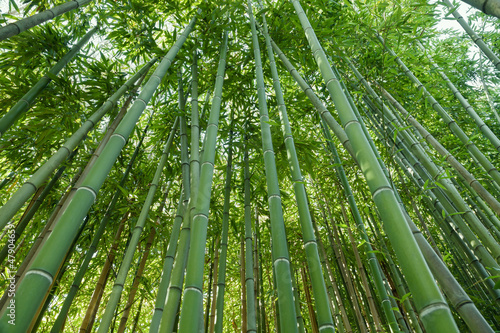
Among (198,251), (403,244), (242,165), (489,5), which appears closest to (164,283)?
(198,251)

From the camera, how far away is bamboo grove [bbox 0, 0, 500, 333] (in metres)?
1.17

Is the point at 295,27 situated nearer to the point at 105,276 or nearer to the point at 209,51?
the point at 209,51

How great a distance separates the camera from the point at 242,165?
3117 millimetres

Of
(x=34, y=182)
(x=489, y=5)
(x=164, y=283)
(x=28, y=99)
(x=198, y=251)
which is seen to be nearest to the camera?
(x=489, y=5)

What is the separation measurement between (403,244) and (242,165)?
7.69 ft

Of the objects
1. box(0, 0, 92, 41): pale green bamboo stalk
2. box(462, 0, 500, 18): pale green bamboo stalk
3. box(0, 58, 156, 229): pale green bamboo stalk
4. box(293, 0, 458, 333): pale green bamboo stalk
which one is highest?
box(0, 0, 92, 41): pale green bamboo stalk

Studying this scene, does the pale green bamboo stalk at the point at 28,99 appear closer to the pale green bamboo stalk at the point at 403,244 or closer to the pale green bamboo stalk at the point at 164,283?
the pale green bamboo stalk at the point at 164,283

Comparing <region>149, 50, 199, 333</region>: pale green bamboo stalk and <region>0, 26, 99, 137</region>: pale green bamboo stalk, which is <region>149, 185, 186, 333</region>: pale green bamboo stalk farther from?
<region>0, 26, 99, 137</region>: pale green bamboo stalk

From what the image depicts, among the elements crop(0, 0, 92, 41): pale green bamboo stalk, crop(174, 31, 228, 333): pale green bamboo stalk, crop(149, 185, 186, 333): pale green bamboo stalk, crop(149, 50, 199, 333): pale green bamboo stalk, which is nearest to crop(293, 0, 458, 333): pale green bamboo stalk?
crop(174, 31, 228, 333): pale green bamboo stalk

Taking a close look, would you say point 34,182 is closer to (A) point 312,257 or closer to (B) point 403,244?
(A) point 312,257

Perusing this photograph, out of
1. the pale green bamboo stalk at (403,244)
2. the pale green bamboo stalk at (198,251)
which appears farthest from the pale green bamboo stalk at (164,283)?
the pale green bamboo stalk at (403,244)

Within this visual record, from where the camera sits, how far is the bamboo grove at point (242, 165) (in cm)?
117

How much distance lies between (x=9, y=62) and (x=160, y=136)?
4.78 ft

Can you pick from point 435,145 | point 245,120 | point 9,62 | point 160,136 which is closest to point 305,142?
point 245,120
